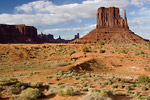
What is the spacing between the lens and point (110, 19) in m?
99.5

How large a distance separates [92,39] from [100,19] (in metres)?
28.7

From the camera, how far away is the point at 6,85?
32.1 ft

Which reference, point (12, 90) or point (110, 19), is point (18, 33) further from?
point (12, 90)

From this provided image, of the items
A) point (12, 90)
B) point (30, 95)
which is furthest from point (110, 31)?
point (30, 95)

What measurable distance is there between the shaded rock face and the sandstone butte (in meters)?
59.3

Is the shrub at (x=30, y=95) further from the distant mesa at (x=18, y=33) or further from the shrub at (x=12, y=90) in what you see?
the distant mesa at (x=18, y=33)

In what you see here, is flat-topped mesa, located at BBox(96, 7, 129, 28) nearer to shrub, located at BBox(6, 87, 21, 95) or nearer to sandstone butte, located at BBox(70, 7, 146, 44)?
sandstone butte, located at BBox(70, 7, 146, 44)

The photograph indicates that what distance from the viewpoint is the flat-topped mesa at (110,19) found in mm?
97238

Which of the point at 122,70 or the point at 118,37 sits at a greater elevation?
the point at 118,37

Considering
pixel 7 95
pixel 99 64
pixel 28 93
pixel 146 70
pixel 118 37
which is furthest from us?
pixel 118 37

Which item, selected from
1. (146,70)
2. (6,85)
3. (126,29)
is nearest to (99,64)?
(146,70)

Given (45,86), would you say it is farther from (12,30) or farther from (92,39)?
(12,30)

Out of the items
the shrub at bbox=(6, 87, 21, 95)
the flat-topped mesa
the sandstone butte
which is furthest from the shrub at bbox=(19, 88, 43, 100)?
the flat-topped mesa

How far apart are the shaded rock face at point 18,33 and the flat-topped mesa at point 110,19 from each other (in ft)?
199
